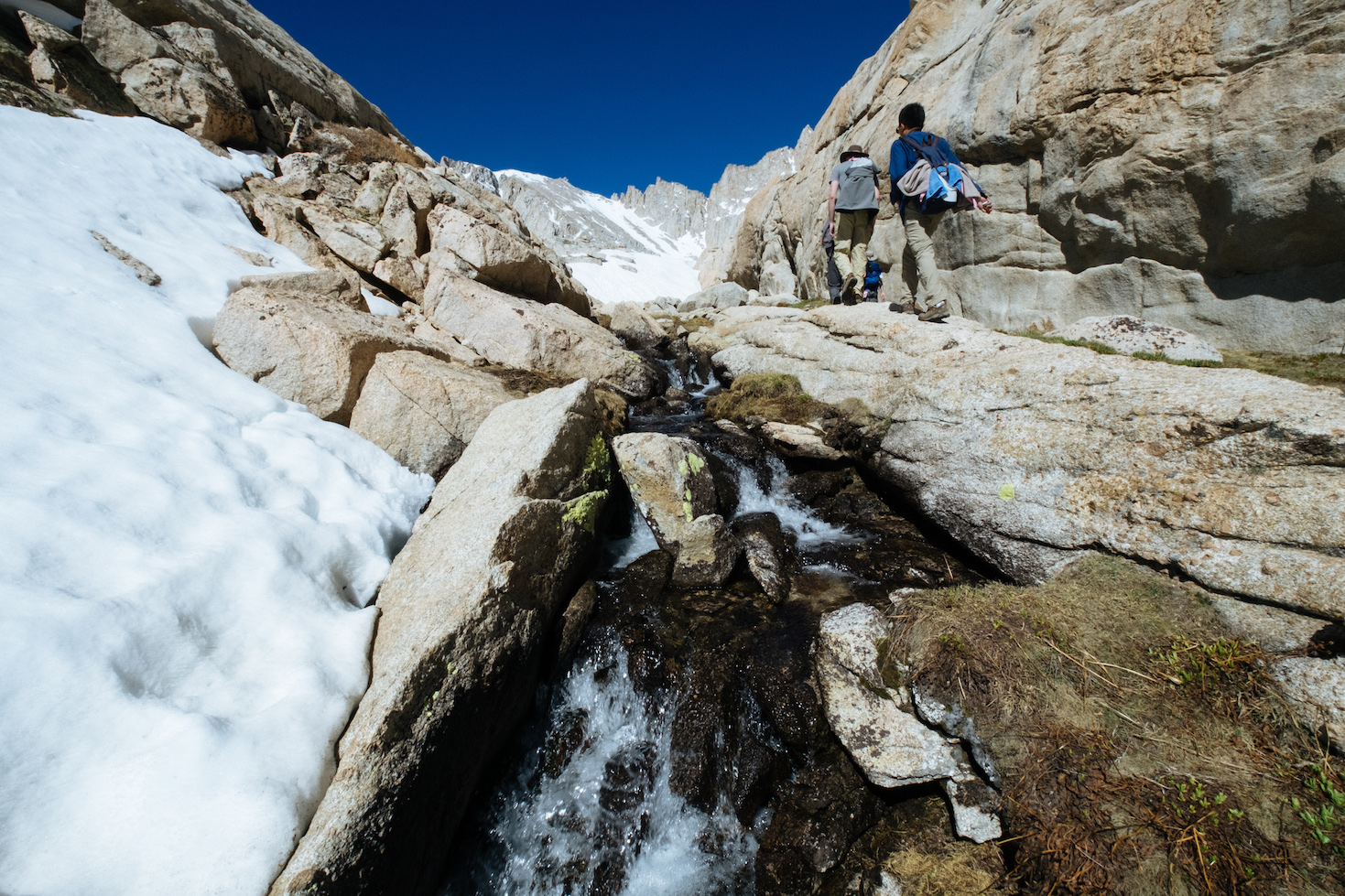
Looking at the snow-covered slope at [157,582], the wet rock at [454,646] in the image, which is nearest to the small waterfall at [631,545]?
the wet rock at [454,646]

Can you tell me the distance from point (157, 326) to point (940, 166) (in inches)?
495

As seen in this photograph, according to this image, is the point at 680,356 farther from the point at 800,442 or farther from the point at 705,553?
the point at 705,553

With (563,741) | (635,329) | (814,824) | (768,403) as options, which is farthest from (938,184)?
(635,329)

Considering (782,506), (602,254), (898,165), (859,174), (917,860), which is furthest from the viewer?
(602,254)

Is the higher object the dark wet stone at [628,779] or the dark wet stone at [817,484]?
the dark wet stone at [817,484]

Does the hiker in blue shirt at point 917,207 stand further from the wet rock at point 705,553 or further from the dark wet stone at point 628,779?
the dark wet stone at point 628,779

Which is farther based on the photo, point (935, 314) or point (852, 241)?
point (852, 241)

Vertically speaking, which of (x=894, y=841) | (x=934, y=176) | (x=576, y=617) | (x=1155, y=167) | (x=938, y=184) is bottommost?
(x=894, y=841)

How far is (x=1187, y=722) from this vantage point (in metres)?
3.59

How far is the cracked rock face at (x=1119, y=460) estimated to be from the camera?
169 inches

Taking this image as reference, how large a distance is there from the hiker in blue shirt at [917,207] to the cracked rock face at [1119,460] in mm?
1187

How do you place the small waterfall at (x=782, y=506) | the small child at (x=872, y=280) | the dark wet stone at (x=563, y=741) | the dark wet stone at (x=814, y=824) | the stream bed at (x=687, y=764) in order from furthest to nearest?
the small child at (x=872, y=280), the small waterfall at (x=782, y=506), the dark wet stone at (x=563, y=741), the stream bed at (x=687, y=764), the dark wet stone at (x=814, y=824)

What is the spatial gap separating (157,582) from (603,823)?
13.6 feet

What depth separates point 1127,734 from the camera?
11.9ft
